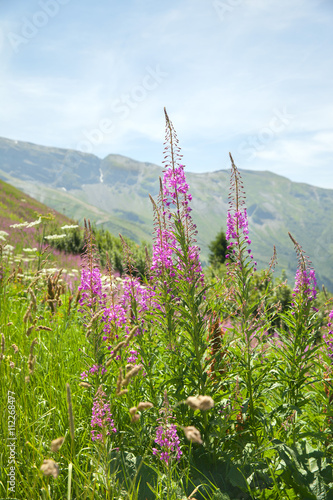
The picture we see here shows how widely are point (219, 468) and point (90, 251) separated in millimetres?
2399

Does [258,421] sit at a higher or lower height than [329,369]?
lower

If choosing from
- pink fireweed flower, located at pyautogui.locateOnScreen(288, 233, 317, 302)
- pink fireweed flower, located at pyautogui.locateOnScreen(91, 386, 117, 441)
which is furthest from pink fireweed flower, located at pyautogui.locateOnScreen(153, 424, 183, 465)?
pink fireweed flower, located at pyautogui.locateOnScreen(288, 233, 317, 302)

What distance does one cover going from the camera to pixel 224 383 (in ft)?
10.8

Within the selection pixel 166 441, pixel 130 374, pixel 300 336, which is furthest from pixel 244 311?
pixel 130 374

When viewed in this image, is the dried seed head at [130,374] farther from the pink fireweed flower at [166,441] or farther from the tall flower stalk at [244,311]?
the tall flower stalk at [244,311]

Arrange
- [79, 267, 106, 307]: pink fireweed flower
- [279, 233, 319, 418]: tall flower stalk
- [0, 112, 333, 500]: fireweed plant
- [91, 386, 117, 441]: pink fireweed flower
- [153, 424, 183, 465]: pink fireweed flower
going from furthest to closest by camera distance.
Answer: [79, 267, 106, 307]: pink fireweed flower → [279, 233, 319, 418]: tall flower stalk → [0, 112, 333, 500]: fireweed plant → [153, 424, 183, 465]: pink fireweed flower → [91, 386, 117, 441]: pink fireweed flower

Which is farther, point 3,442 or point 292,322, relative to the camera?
point 292,322

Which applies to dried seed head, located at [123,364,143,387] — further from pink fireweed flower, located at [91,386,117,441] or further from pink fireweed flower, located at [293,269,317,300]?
pink fireweed flower, located at [293,269,317,300]

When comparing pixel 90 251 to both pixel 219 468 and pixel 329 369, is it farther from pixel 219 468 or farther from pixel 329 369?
pixel 329 369

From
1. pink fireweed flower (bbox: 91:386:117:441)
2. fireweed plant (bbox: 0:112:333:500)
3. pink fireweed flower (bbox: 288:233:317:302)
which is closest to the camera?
pink fireweed flower (bbox: 91:386:117:441)

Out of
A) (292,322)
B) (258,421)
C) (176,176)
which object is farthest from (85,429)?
(176,176)

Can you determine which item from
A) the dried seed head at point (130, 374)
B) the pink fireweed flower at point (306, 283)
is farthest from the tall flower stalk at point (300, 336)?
the dried seed head at point (130, 374)

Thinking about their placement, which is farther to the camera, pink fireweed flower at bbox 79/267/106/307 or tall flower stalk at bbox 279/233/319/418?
pink fireweed flower at bbox 79/267/106/307

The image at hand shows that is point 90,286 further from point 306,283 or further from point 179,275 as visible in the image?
point 306,283
